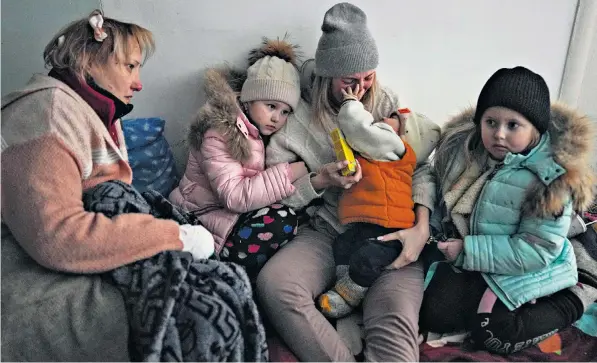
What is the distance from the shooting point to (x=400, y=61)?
208 cm

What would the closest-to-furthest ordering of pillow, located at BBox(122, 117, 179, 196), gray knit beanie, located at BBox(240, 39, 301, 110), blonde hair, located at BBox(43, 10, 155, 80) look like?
1. blonde hair, located at BBox(43, 10, 155, 80)
2. gray knit beanie, located at BBox(240, 39, 301, 110)
3. pillow, located at BBox(122, 117, 179, 196)

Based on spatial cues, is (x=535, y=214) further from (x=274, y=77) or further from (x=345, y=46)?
(x=274, y=77)

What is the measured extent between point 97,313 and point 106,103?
1.81 feet

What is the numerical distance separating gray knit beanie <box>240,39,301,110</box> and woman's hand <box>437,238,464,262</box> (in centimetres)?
71

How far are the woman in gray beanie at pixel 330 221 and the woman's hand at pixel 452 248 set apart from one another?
79mm

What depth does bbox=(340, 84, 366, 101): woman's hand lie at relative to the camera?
170cm

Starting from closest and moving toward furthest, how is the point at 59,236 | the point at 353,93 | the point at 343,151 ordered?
the point at 59,236, the point at 343,151, the point at 353,93

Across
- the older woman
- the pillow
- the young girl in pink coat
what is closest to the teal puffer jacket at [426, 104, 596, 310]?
the young girl in pink coat

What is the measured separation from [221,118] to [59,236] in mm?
677

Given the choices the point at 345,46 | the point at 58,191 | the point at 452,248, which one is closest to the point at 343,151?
the point at 345,46

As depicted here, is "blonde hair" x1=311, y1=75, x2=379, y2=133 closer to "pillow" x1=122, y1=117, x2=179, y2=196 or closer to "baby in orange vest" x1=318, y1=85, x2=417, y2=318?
"baby in orange vest" x1=318, y1=85, x2=417, y2=318

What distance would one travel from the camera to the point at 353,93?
5.77 ft

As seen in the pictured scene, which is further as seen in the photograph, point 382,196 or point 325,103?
point 325,103

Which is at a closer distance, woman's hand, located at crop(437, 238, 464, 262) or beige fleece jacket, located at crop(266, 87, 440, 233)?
woman's hand, located at crop(437, 238, 464, 262)
